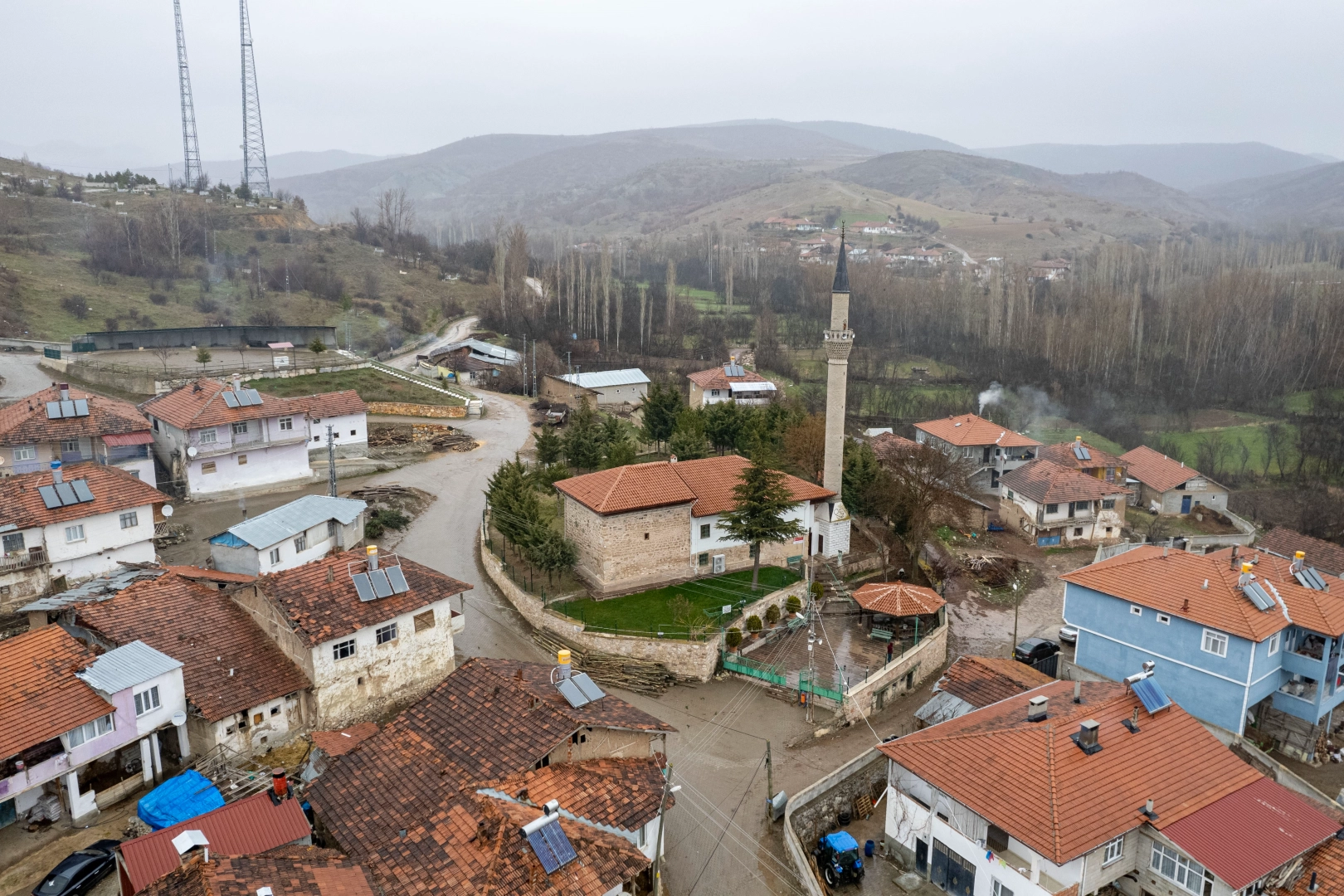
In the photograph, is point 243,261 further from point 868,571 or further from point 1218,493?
point 1218,493

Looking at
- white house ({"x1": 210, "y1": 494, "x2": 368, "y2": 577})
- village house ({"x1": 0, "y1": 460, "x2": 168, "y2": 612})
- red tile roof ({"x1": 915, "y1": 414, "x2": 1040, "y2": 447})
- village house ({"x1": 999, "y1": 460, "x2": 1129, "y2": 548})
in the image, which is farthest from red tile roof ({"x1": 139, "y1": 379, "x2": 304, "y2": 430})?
red tile roof ({"x1": 915, "y1": 414, "x2": 1040, "y2": 447})

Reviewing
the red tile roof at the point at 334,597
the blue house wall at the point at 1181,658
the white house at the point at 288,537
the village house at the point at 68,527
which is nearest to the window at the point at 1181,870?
the blue house wall at the point at 1181,658

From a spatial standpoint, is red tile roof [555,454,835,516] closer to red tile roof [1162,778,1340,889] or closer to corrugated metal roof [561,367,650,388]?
red tile roof [1162,778,1340,889]

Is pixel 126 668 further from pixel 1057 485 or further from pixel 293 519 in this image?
pixel 1057 485

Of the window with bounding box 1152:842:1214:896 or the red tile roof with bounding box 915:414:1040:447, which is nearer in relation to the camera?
the window with bounding box 1152:842:1214:896

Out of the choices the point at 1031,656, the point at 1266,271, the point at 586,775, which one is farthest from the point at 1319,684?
the point at 1266,271
